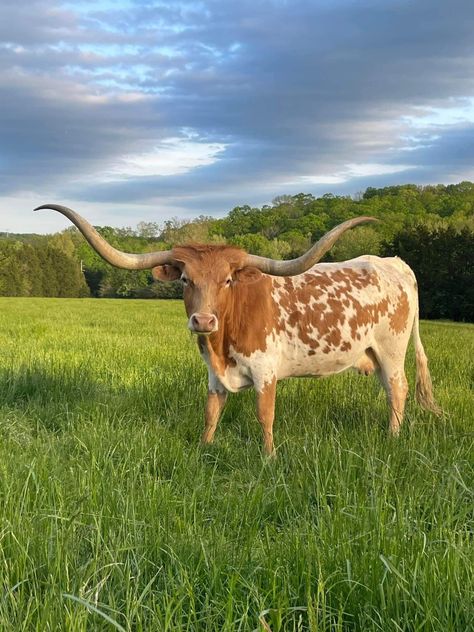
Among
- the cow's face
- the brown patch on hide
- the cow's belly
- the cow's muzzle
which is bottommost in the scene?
the cow's belly

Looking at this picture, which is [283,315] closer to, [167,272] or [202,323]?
[167,272]

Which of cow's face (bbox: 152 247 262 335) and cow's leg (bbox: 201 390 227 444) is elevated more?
cow's face (bbox: 152 247 262 335)

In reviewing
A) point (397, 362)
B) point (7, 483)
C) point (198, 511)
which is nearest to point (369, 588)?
point (198, 511)

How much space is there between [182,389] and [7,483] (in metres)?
3.36

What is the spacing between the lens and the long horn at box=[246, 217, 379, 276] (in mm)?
5004

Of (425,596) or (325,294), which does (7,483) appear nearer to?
(425,596)

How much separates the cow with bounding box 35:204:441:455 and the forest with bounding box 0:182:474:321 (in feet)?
63.5

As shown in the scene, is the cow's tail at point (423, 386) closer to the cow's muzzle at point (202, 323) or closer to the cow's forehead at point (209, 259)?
the cow's forehead at point (209, 259)

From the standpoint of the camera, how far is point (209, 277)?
16.1 ft

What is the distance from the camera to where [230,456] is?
484 centimetres

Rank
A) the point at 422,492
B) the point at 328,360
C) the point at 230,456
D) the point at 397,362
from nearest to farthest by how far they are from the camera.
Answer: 1. the point at 422,492
2. the point at 230,456
3. the point at 328,360
4. the point at 397,362

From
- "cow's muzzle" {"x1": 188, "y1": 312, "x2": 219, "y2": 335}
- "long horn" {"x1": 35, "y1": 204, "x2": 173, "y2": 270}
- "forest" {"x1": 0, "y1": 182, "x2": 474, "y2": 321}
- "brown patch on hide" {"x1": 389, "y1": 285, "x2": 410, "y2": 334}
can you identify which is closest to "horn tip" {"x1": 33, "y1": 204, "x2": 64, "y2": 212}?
"long horn" {"x1": 35, "y1": 204, "x2": 173, "y2": 270}

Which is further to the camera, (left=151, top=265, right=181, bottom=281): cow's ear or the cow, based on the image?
(left=151, top=265, right=181, bottom=281): cow's ear

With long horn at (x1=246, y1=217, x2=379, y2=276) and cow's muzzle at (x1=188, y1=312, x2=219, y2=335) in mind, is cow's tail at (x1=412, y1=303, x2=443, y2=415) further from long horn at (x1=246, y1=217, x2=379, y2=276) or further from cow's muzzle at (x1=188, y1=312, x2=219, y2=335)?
cow's muzzle at (x1=188, y1=312, x2=219, y2=335)
